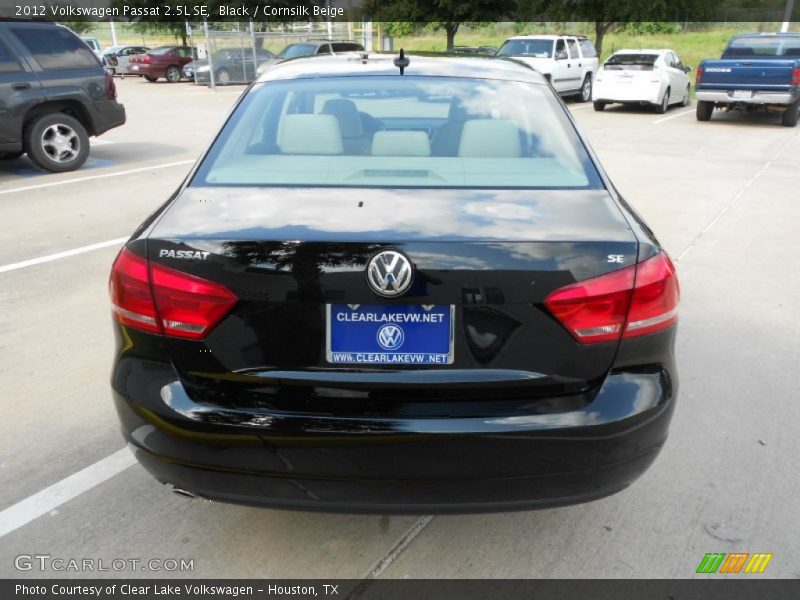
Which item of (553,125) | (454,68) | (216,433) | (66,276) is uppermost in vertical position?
(454,68)

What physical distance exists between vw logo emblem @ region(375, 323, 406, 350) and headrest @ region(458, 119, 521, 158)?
1192mm

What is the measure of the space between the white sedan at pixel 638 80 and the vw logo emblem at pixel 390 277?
1745cm

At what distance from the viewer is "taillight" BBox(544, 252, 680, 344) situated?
2066 millimetres

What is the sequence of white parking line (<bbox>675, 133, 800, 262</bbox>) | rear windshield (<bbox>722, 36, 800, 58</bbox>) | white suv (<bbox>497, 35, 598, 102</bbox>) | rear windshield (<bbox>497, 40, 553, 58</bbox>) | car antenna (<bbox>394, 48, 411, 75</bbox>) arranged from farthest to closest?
1. rear windshield (<bbox>497, 40, 553, 58</bbox>)
2. white suv (<bbox>497, 35, 598, 102</bbox>)
3. rear windshield (<bbox>722, 36, 800, 58</bbox>)
4. white parking line (<bbox>675, 133, 800, 262</bbox>)
5. car antenna (<bbox>394, 48, 411, 75</bbox>)

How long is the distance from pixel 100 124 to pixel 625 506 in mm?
9863

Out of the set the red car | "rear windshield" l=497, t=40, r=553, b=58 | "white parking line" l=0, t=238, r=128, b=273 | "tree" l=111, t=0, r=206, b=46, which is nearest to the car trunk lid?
"white parking line" l=0, t=238, r=128, b=273

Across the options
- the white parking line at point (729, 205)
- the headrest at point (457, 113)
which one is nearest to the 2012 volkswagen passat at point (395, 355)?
the headrest at point (457, 113)

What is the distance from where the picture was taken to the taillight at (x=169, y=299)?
208 centimetres

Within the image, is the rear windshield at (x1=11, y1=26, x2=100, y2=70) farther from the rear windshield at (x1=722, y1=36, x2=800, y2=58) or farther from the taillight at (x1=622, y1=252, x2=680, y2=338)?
the rear windshield at (x1=722, y1=36, x2=800, y2=58)

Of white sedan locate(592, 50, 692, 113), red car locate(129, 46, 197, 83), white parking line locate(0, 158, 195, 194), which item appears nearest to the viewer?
white parking line locate(0, 158, 195, 194)

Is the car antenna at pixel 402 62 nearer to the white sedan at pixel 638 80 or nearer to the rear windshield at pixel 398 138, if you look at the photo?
the rear windshield at pixel 398 138
